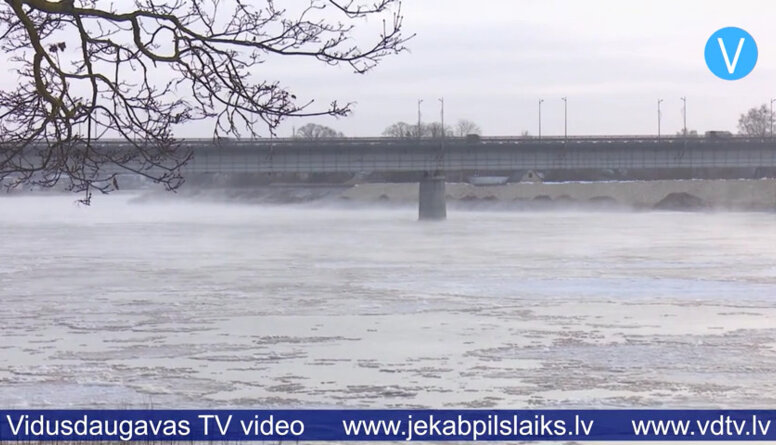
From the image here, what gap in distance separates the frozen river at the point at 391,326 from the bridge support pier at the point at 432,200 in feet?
116

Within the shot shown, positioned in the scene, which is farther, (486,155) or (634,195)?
(634,195)

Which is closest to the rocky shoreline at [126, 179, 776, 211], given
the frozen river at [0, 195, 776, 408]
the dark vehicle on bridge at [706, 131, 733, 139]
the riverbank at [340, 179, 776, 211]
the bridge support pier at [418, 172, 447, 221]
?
the riverbank at [340, 179, 776, 211]

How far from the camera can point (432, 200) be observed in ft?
290

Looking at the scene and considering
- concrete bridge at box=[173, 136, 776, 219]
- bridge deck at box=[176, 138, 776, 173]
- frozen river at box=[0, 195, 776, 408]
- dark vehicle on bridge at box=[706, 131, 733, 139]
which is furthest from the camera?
dark vehicle on bridge at box=[706, 131, 733, 139]

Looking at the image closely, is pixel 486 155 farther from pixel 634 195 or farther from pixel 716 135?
pixel 716 135

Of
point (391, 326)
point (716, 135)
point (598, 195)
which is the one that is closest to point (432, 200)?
point (598, 195)

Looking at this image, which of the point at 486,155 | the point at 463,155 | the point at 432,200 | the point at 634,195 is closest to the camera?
the point at 432,200

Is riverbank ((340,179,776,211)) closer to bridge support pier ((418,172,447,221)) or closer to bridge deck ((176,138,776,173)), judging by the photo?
bridge deck ((176,138,776,173))

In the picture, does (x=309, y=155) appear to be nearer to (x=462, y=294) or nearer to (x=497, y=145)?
(x=497, y=145)

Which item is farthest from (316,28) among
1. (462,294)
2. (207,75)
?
(462,294)

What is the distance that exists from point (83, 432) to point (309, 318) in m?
12.9

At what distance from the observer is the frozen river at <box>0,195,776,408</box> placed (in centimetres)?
1792

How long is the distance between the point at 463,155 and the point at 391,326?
70596mm

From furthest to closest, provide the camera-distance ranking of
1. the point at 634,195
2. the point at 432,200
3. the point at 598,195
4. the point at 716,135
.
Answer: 1. the point at 716,135
2. the point at 598,195
3. the point at 634,195
4. the point at 432,200
